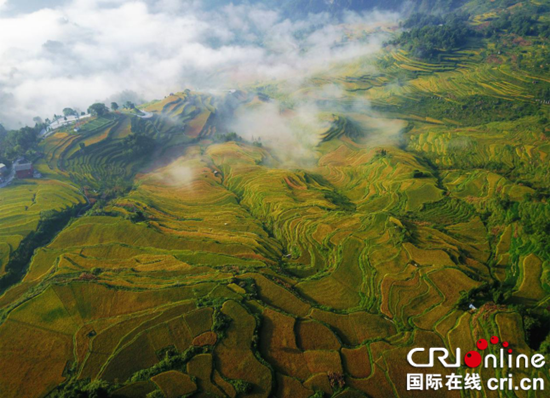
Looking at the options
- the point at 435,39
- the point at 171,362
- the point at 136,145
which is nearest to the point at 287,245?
the point at 171,362

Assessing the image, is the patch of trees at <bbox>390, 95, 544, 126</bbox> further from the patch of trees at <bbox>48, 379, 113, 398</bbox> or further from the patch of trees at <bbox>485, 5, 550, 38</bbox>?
the patch of trees at <bbox>48, 379, 113, 398</bbox>

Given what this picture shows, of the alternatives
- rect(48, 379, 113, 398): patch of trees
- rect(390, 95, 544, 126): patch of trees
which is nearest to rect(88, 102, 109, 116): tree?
rect(48, 379, 113, 398): patch of trees

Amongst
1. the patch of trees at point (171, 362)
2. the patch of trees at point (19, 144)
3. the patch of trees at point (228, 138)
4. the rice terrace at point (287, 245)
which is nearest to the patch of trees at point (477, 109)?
the rice terrace at point (287, 245)

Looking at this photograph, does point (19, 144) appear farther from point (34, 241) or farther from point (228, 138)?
point (228, 138)

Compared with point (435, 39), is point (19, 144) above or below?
above

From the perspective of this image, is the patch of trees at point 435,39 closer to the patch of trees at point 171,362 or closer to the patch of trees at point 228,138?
the patch of trees at point 228,138

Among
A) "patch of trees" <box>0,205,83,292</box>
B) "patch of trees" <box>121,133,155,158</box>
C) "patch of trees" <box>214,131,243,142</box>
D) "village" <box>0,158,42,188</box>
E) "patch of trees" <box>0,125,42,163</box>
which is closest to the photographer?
"patch of trees" <box>0,205,83,292</box>
